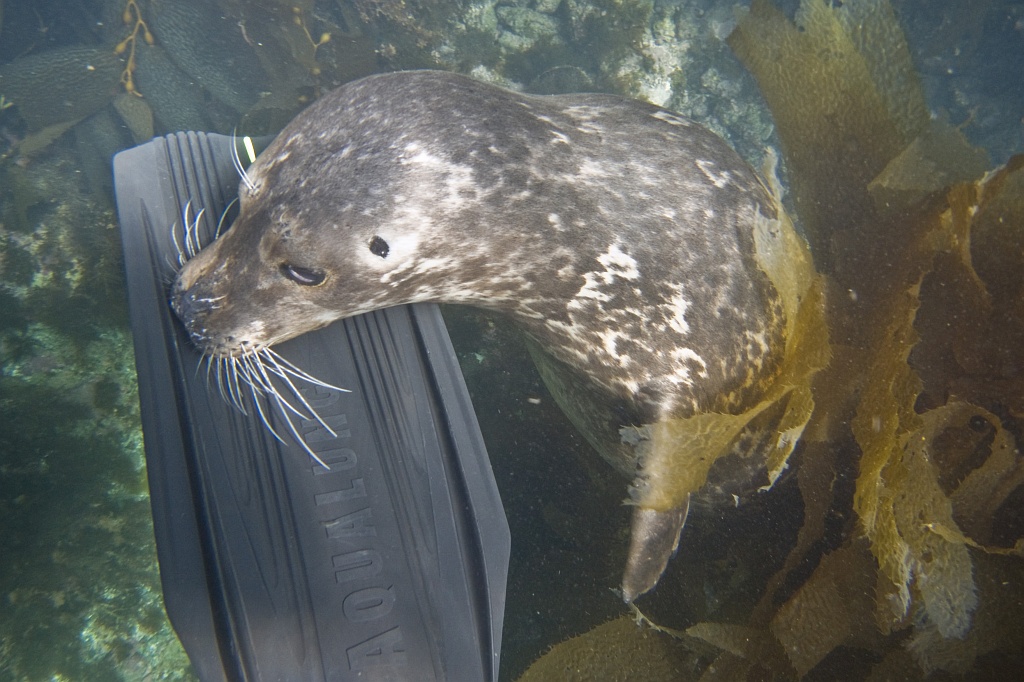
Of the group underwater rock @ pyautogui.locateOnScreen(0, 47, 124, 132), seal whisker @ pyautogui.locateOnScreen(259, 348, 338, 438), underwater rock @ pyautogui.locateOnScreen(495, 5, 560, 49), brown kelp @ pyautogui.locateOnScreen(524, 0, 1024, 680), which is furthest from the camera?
underwater rock @ pyautogui.locateOnScreen(495, 5, 560, 49)

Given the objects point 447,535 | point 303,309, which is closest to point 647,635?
point 447,535

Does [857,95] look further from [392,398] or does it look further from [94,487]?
[94,487]

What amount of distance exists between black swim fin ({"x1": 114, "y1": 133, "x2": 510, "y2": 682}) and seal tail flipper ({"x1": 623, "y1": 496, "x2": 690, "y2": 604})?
0.60m

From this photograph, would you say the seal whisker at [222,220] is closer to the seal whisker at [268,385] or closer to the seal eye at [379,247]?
the seal whisker at [268,385]

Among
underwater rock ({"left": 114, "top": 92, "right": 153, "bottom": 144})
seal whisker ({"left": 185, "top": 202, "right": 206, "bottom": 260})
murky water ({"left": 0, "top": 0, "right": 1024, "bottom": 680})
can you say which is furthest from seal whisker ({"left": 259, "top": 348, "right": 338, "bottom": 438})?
underwater rock ({"left": 114, "top": 92, "right": 153, "bottom": 144})

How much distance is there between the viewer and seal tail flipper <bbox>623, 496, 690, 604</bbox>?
7.00ft

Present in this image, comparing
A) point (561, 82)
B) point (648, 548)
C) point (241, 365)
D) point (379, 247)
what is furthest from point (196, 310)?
point (561, 82)

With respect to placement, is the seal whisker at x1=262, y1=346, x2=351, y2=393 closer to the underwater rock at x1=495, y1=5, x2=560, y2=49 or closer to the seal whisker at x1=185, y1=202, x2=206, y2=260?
the seal whisker at x1=185, y1=202, x2=206, y2=260

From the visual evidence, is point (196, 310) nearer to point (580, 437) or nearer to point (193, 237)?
point (193, 237)

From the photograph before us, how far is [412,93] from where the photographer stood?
5.77ft

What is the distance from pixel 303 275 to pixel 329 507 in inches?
29.7

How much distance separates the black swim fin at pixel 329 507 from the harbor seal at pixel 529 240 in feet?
0.61

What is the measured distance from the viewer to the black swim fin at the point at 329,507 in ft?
5.44

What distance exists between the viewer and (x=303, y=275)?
1.72 metres
